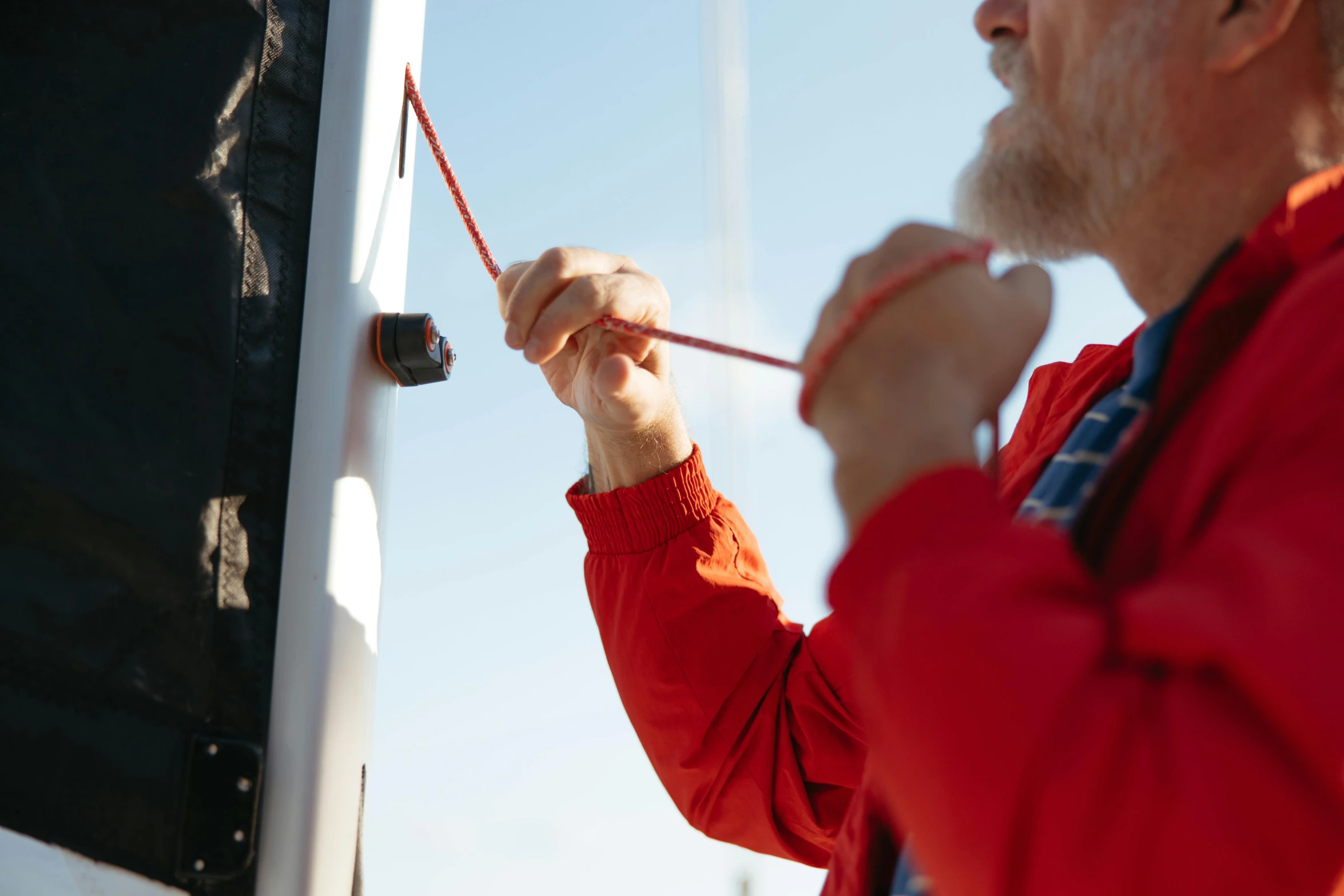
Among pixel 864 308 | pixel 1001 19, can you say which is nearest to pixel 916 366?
pixel 864 308

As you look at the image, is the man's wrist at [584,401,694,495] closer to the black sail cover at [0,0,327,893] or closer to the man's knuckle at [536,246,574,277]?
the man's knuckle at [536,246,574,277]

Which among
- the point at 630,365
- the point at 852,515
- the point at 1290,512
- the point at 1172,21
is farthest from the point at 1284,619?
the point at 630,365

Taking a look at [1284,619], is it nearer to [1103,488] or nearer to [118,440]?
[1103,488]

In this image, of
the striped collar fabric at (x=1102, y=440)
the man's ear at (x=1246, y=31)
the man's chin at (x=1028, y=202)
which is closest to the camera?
the striped collar fabric at (x=1102, y=440)

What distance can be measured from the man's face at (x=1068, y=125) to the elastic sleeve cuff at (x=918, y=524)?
18.4 inches

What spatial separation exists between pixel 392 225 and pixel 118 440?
14.3 inches

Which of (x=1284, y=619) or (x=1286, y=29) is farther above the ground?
(x=1286, y=29)

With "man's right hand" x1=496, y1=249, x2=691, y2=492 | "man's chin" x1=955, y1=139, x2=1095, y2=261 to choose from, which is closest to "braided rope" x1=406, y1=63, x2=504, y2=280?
"man's right hand" x1=496, y1=249, x2=691, y2=492

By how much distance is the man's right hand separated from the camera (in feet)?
3.60

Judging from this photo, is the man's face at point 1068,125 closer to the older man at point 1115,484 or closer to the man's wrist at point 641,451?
the older man at point 1115,484

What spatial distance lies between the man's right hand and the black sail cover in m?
0.23

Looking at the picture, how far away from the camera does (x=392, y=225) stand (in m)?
1.18

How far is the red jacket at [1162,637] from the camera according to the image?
1.61 feet

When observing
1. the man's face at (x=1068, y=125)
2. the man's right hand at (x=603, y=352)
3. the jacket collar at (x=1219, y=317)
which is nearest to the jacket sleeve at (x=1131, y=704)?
the jacket collar at (x=1219, y=317)
